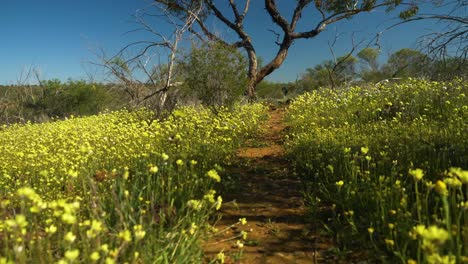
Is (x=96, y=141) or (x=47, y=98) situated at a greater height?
(x=47, y=98)

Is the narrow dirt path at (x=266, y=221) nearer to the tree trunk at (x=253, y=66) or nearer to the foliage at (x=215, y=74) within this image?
the foliage at (x=215, y=74)

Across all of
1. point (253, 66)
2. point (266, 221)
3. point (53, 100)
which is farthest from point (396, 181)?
point (53, 100)

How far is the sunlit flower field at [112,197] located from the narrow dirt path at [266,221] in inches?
8.4

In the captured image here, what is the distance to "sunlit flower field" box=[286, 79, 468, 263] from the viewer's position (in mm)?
1989

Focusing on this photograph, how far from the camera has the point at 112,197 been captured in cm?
285

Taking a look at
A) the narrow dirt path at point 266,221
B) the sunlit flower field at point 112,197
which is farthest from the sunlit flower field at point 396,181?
the sunlit flower field at point 112,197

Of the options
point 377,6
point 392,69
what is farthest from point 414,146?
point 392,69

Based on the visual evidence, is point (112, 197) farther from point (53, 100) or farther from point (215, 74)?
point (53, 100)

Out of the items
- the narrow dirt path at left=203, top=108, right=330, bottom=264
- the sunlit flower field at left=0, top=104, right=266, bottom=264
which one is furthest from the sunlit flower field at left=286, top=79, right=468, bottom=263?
the sunlit flower field at left=0, top=104, right=266, bottom=264

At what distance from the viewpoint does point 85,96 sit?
18.6 m

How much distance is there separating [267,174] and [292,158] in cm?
70

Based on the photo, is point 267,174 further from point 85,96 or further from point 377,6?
point 85,96

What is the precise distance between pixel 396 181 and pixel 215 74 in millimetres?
7823

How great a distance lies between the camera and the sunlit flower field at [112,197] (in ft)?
6.08
